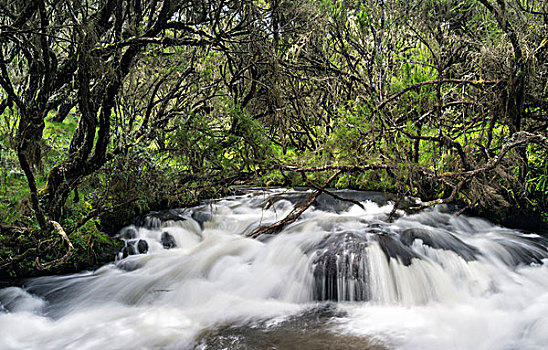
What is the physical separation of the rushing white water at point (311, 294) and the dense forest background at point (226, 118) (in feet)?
2.07

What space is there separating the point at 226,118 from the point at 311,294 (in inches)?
114

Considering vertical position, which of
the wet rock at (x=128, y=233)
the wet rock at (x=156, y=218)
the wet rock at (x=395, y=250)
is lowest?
the wet rock at (x=395, y=250)

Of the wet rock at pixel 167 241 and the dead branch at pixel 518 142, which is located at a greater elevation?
the dead branch at pixel 518 142

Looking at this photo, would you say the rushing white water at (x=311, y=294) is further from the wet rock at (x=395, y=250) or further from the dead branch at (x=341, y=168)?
the dead branch at (x=341, y=168)

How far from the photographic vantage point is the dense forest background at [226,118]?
12.6ft

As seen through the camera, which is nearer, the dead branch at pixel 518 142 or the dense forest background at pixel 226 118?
the dead branch at pixel 518 142

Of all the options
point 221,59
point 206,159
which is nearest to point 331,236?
point 206,159

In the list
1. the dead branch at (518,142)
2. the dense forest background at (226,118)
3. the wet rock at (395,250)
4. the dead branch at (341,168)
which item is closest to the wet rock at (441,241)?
the wet rock at (395,250)

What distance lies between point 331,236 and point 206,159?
1968mm

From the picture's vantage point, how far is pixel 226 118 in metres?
5.67

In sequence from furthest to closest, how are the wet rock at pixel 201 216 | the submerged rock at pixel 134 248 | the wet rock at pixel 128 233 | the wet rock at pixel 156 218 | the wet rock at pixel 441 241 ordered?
the wet rock at pixel 201 216 → the wet rock at pixel 156 218 → the wet rock at pixel 128 233 → the submerged rock at pixel 134 248 → the wet rock at pixel 441 241

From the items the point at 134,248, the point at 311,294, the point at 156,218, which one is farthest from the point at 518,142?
the point at 156,218

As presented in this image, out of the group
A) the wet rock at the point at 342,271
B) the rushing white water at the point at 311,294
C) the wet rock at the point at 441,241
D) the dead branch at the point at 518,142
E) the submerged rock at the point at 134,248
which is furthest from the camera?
the submerged rock at the point at 134,248

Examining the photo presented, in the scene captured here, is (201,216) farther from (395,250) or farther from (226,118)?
(395,250)
